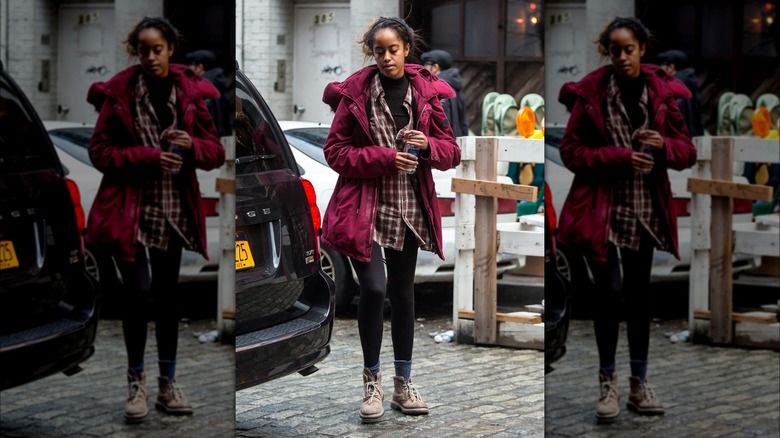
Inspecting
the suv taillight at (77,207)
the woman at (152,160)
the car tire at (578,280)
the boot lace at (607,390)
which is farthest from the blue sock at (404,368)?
the suv taillight at (77,207)

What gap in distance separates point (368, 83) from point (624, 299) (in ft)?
3.59

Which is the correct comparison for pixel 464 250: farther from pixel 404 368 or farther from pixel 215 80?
pixel 215 80

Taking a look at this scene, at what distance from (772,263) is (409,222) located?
1.24 metres

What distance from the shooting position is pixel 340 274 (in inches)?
A: 133

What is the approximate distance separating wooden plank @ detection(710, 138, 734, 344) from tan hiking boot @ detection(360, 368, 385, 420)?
3.75 ft

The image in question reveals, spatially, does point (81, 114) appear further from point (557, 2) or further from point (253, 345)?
point (557, 2)

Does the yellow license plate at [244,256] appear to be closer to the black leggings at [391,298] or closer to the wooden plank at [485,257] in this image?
the black leggings at [391,298]

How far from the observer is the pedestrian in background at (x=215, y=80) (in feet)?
11.3

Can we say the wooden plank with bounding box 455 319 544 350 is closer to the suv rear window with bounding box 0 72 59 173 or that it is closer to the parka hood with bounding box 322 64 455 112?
the parka hood with bounding box 322 64 455 112

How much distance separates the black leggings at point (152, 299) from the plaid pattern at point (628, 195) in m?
1.44

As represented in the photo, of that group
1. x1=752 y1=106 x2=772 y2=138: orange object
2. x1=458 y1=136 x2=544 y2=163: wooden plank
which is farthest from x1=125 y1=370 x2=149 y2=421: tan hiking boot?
x1=752 y1=106 x2=772 y2=138: orange object

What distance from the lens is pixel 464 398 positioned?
3.35 meters

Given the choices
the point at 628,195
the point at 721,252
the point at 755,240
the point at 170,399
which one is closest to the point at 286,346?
the point at 170,399

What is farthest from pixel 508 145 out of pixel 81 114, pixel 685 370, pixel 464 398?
pixel 81 114
